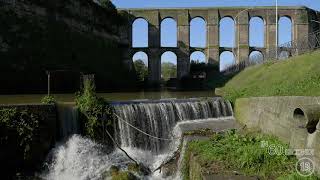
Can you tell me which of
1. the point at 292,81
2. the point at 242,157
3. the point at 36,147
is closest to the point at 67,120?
the point at 36,147

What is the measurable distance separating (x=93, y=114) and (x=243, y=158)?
7427 millimetres

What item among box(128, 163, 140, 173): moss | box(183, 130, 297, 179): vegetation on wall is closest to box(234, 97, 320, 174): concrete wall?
box(183, 130, 297, 179): vegetation on wall

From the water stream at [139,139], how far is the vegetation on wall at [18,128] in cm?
92

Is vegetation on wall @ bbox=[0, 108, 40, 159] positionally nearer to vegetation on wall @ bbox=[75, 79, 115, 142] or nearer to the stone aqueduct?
vegetation on wall @ bbox=[75, 79, 115, 142]

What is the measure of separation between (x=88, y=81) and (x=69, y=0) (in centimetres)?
2540

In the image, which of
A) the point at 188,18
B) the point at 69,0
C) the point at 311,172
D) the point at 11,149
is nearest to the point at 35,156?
the point at 11,149

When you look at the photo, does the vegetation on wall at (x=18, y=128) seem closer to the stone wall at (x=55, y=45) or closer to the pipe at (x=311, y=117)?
the pipe at (x=311, y=117)

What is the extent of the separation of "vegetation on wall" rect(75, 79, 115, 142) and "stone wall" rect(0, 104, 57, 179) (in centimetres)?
111

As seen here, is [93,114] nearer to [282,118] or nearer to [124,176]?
[124,176]

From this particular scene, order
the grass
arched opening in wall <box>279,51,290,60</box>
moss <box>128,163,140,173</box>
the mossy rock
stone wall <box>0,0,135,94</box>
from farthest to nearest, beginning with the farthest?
arched opening in wall <box>279,51,290,60</box>, stone wall <box>0,0,135,94</box>, moss <box>128,163,140,173</box>, the mossy rock, the grass

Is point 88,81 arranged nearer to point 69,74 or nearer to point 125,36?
point 69,74

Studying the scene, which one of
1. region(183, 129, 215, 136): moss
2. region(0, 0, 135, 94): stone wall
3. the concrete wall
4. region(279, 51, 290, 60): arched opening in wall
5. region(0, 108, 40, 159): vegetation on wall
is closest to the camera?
the concrete wall

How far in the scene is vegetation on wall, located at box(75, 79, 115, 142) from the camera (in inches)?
631

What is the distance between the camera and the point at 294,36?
61.7 metres
